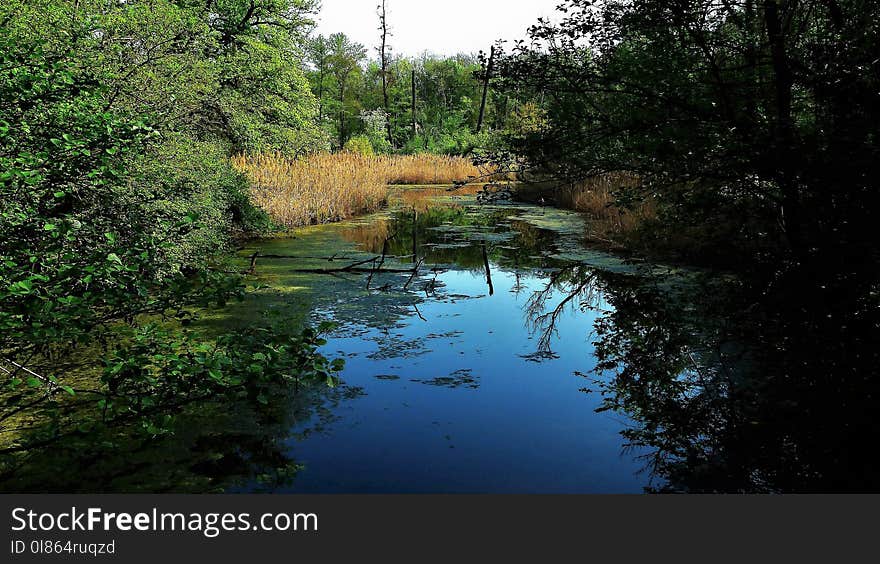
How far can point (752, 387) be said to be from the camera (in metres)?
3.94

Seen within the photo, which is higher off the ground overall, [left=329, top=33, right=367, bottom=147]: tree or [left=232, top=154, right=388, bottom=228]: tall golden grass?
[left=329, top=33, right=367, bottom=147]: tree

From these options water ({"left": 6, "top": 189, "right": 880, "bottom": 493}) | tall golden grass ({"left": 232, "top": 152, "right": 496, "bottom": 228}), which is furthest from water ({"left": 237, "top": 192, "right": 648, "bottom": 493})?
tall golden grass ({"left": 232, "top": 152, "right": 496, "bottom": 228})

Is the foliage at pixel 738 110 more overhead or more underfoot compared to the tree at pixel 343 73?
more underfoot

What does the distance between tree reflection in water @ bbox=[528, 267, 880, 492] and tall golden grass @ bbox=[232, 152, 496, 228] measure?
464 cm

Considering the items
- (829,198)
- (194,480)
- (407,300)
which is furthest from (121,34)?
(829,198)

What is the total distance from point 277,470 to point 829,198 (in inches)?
139

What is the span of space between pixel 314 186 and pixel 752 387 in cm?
975

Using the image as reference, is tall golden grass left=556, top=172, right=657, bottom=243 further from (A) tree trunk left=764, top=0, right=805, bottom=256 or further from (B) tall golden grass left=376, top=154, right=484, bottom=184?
(B) tall golden grass left=376, top=154, right=484, bottom=184

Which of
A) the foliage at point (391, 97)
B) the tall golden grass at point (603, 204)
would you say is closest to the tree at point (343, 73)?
the foliage at point (391, 97)

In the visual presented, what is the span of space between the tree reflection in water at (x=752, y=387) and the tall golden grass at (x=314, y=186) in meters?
4.64

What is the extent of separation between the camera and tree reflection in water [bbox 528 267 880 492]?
2943mm

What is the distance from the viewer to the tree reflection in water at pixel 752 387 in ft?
9.66

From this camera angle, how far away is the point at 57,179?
2.97 meters

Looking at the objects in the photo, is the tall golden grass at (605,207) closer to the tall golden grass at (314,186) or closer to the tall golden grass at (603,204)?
the tall golden grass at (603,204)
